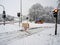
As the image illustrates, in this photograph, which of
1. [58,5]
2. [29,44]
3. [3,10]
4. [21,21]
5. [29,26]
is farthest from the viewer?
[29,26]

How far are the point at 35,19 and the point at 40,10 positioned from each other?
66cm

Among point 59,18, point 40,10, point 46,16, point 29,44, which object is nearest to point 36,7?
point 40,10

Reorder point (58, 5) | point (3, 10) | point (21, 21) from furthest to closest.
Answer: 1. point (21, 21)
2. point (58, 5)
3. point (3, 10)

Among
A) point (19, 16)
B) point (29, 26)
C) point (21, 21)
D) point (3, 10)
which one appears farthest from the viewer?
point (29, 26)

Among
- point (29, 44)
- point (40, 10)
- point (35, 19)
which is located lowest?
point (29, 44)

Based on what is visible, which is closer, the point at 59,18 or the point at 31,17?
the point at 59,18

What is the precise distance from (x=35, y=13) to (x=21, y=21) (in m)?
0.98

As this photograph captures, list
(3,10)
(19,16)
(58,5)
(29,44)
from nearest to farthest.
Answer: (29,44)
(3,10)
(58,5)
(19,16)

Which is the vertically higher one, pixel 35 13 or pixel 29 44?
pixel 35 13

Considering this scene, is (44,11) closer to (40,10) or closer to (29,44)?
(40,10)

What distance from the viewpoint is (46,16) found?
8.33 metres

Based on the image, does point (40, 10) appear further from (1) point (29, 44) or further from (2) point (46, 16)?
(1) point (29, 44)

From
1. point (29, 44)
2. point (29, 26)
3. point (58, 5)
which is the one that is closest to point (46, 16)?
point (58, 5)

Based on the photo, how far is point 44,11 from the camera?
28.8 feet
